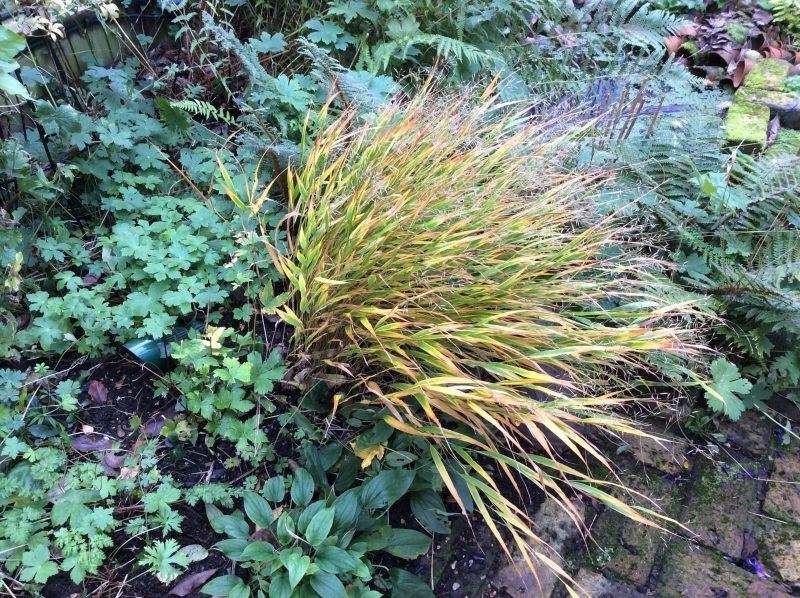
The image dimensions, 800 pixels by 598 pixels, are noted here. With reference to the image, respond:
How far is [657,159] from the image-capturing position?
260cm

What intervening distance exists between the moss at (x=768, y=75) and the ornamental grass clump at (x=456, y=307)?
2.38m

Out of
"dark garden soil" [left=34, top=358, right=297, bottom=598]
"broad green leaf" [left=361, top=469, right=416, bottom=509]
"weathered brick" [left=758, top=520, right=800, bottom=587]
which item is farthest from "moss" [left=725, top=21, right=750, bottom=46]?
"dark garden soil" [left=34, top=358, right=297, bottom=598]

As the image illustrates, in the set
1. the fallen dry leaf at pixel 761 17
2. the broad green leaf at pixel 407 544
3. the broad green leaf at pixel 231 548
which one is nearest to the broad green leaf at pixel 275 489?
Result: the broad green leaf at pixel 231 548

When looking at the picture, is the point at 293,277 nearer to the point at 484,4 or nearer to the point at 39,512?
the point at 39,512

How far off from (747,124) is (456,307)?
251cm

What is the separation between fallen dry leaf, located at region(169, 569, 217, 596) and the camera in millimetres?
1506

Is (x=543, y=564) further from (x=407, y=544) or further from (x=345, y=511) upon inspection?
(x=345, y=511)

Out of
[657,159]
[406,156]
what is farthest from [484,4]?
[406,156]

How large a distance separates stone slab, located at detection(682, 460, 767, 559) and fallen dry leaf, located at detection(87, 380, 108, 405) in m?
2.06

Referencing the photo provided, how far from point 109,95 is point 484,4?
1907 millimetres

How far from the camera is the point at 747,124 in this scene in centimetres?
316

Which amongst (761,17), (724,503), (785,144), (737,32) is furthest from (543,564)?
(761,17)

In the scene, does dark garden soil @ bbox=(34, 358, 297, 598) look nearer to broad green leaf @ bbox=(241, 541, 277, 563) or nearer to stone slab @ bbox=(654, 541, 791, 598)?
broad green leaf @ bbox=(241, 541, 277, 563)

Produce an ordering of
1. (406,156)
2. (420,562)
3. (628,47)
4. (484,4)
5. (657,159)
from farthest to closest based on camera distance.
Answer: (628,47), (484,4), (657,159), (406,156), (420,562)
